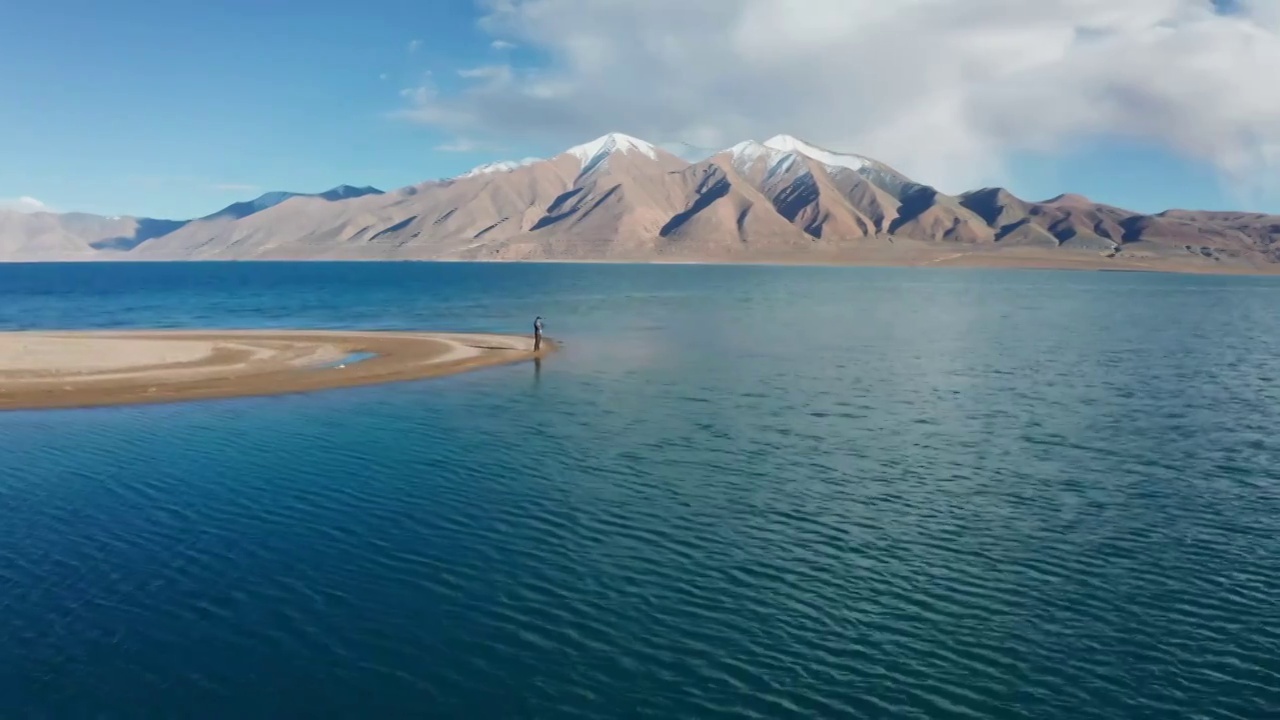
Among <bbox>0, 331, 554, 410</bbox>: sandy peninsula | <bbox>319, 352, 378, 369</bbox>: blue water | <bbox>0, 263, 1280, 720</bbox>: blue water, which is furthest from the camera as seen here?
<bbox>319, 352, 378, 369</bbox>: blue water

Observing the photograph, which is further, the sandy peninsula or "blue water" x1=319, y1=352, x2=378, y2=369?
"blue water" x1=319, y1=352, x2=378, y2=369

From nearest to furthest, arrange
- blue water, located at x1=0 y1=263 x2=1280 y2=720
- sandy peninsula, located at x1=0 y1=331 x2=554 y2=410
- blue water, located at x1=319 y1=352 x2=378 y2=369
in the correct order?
blue water, located at x1=0 y1=263 x2=1280 y2=720 → sandy peninsula, located at x1=0 y1=331 x2=554 y2=410 → blue water, located at x1=319 y1=352 x2=378 y2=369

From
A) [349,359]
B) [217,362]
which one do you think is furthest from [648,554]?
[217,362]

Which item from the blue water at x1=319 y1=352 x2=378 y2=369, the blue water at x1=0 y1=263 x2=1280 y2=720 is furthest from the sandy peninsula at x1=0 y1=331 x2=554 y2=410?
the blue water at x1=0 y1=263 x2=1280 y2=720

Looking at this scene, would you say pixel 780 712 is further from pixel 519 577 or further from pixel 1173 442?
pixel 1173 442

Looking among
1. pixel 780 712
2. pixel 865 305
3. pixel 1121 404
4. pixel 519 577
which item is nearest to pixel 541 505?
pixel 519 577

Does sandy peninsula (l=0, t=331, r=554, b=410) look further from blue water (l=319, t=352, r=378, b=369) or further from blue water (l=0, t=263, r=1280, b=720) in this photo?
blue water (l=0, t=263, r=1280, b=720)

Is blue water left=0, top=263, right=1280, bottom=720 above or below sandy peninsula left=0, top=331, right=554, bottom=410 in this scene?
below
